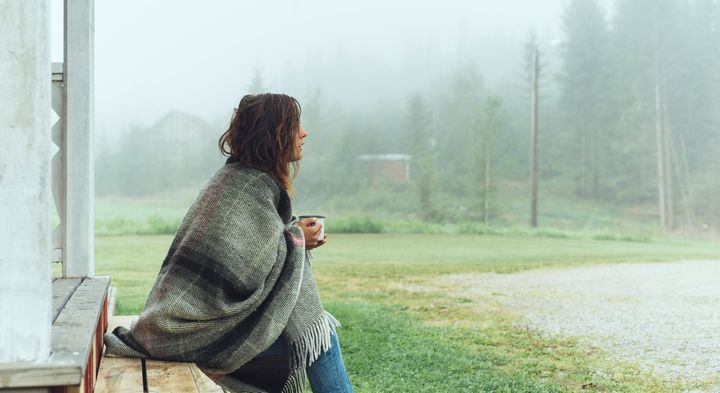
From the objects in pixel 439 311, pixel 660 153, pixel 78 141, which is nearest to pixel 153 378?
pixel 78 141

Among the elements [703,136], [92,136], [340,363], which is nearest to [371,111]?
[703,136]

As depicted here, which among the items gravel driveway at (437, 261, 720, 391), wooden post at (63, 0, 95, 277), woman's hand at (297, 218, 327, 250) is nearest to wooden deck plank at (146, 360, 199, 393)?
woman's hand at (297, 218, 327, 250)

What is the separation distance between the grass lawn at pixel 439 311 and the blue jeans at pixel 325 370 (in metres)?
2.12

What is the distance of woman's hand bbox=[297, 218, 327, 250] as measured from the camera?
1847 millimetres

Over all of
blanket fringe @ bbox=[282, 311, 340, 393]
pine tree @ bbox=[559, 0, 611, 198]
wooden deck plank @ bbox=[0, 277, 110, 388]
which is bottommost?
blanket fringe @ bbox=[282, 311, 340, 393]

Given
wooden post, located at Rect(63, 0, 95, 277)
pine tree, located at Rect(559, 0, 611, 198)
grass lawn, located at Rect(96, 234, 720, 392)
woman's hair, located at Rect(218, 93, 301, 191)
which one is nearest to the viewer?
woman's hair, located at Rect(218, 93, 301, 191)

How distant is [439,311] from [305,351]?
4.56 m

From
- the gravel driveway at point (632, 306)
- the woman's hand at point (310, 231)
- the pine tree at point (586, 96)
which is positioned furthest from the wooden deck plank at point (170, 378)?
the pine tree at point (586, 96)

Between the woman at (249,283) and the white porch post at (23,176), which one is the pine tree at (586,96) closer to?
the woman at (249,283)

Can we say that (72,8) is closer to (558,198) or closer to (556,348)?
(556,348)

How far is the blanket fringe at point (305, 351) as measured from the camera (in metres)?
1.75

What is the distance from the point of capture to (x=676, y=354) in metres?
4.66

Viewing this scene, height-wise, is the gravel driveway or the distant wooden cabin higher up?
the distant wooden cabin

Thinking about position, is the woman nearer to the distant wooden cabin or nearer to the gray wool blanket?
the gray wool blanket
